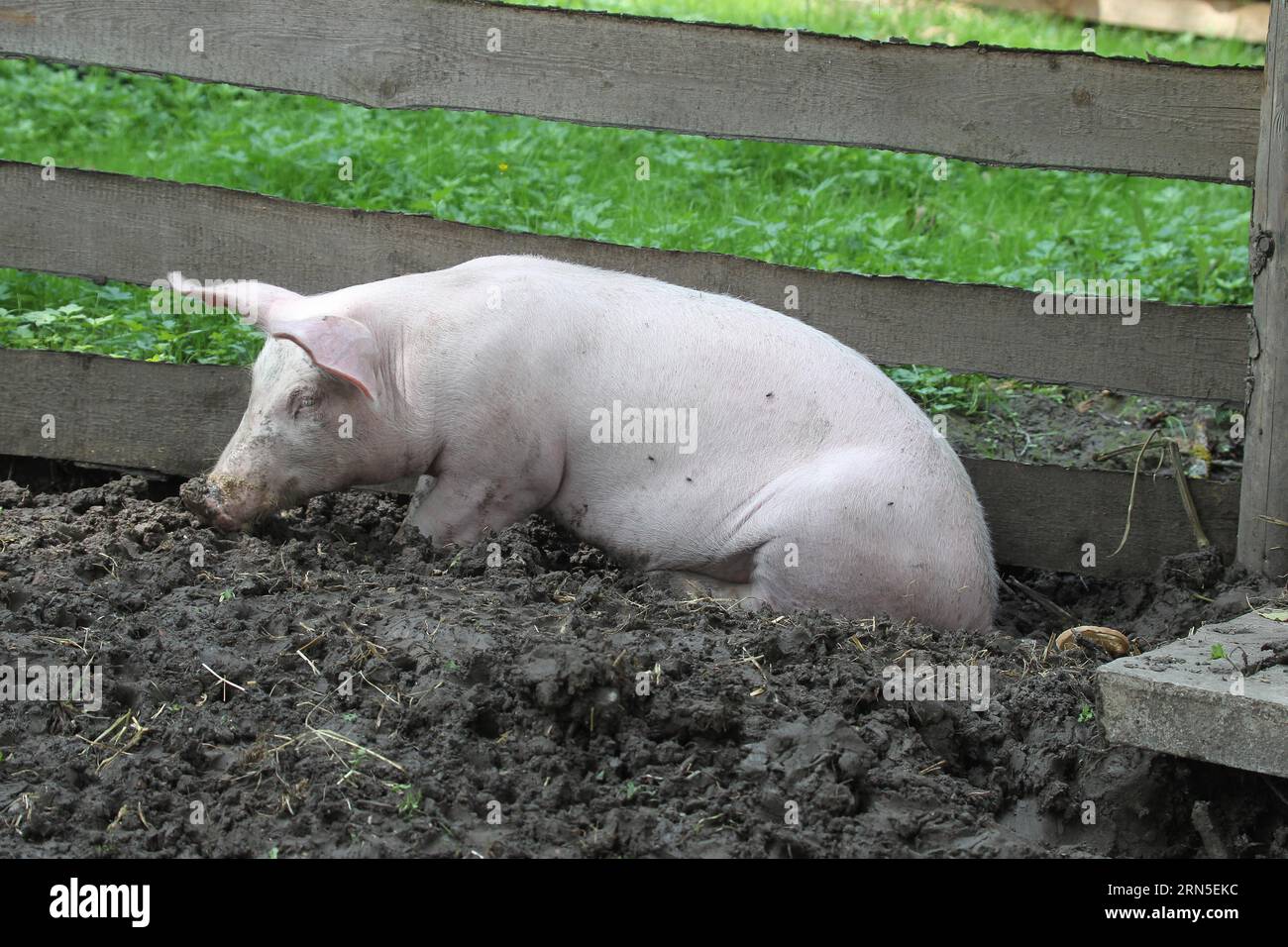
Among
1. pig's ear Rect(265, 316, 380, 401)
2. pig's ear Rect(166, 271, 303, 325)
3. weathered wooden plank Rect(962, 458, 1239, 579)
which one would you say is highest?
pig's ear Rect(166, 271, 303, 325)

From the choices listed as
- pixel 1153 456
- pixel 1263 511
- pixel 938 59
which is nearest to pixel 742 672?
pixel 1263 511

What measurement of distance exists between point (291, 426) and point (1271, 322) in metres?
2.76

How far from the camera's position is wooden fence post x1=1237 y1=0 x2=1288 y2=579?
398 centimetres

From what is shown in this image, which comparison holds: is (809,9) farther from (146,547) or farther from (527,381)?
(146,547)

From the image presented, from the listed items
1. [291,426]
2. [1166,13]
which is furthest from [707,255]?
[1166,13]

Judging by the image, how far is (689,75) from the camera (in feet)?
14.4

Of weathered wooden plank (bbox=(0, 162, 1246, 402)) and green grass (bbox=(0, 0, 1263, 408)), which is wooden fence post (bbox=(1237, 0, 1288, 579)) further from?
green grass (bbox=(0, 0, 1263, 408))

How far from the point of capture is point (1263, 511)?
4.11m

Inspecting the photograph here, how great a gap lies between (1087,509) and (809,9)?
569cm

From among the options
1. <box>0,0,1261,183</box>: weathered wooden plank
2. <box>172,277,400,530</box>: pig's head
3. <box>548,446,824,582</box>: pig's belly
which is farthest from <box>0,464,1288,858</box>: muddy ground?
<box>0,0,1261,183</box>: weathered wooden plank

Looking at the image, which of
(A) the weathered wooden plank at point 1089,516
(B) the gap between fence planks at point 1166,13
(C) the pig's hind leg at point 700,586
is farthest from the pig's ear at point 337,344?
(B) the gap between fence planks at point 1166,13

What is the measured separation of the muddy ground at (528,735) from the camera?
2721 mm

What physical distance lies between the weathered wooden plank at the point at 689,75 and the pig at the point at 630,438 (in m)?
0.57

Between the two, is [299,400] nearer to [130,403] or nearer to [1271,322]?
[130,403]
